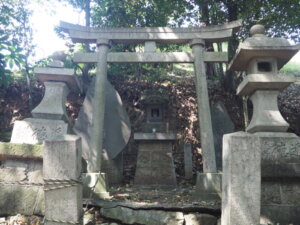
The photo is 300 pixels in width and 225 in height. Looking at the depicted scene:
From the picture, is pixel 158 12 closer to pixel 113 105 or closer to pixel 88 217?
pixel 113 105

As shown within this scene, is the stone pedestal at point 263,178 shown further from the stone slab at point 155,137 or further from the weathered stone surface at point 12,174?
the stone slab at point 155,137

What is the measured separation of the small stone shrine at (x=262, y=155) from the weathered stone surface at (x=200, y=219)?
2.55 feet

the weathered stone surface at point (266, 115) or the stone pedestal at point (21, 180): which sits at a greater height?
the weathered stone surface at point (266, 115)

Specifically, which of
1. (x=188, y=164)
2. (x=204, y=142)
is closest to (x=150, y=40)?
(x=204, y=142)

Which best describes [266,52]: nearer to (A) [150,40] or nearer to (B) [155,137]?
(A) [150,40]

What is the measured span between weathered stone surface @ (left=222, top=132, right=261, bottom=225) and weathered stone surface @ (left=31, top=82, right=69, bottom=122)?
390cm

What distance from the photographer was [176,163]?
337 inches

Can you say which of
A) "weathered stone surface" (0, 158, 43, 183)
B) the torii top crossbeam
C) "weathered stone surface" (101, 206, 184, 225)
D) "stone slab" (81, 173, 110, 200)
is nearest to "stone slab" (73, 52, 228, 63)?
the torii top crossbeam

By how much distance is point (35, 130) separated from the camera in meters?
5.17

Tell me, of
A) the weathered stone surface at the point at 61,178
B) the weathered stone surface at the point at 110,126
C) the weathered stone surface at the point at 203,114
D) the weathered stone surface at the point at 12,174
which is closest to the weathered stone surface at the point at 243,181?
the weathered stone surface at the point at 61,178

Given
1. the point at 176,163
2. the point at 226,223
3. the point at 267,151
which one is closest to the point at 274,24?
the point at 176,163

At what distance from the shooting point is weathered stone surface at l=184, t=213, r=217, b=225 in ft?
12.9

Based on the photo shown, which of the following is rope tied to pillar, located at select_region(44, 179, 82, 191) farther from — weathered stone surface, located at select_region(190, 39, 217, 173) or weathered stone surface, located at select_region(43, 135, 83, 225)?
weathered stone surface, located at select_region(190, 39, 217, 173)

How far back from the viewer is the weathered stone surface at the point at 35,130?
5074 millimetres
